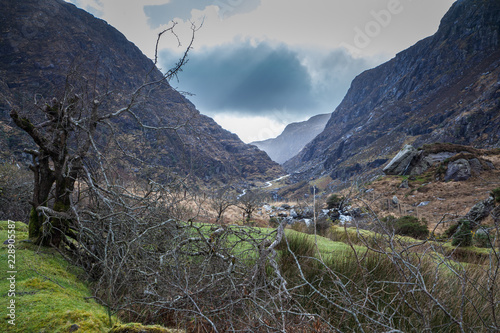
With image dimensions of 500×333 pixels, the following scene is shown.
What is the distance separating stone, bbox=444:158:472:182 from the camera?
20578mm

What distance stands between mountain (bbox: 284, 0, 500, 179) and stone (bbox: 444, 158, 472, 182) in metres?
39.6

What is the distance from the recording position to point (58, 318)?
5.24ft

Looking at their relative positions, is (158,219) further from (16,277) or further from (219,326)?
(219,326)

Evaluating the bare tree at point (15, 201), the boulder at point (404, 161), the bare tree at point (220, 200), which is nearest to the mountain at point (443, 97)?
the boulder at point (404, 161)

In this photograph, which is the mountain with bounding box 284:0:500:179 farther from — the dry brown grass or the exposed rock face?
the dry brown grass

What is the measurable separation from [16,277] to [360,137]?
5669 inches

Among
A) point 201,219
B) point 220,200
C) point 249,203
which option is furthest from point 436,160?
point 201,219

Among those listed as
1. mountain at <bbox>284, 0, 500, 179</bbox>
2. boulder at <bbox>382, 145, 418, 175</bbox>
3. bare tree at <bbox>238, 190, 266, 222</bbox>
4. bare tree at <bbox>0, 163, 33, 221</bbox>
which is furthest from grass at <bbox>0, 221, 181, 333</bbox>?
mountain at <bbox>284, 0, 500, 179</bbox>

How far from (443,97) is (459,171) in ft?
340

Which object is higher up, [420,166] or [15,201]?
[420,166]

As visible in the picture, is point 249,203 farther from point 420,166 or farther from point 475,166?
point 420,166

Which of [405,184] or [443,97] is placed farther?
[443,97]

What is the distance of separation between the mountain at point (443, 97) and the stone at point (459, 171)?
39554 mm

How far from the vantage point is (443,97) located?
97125mm
